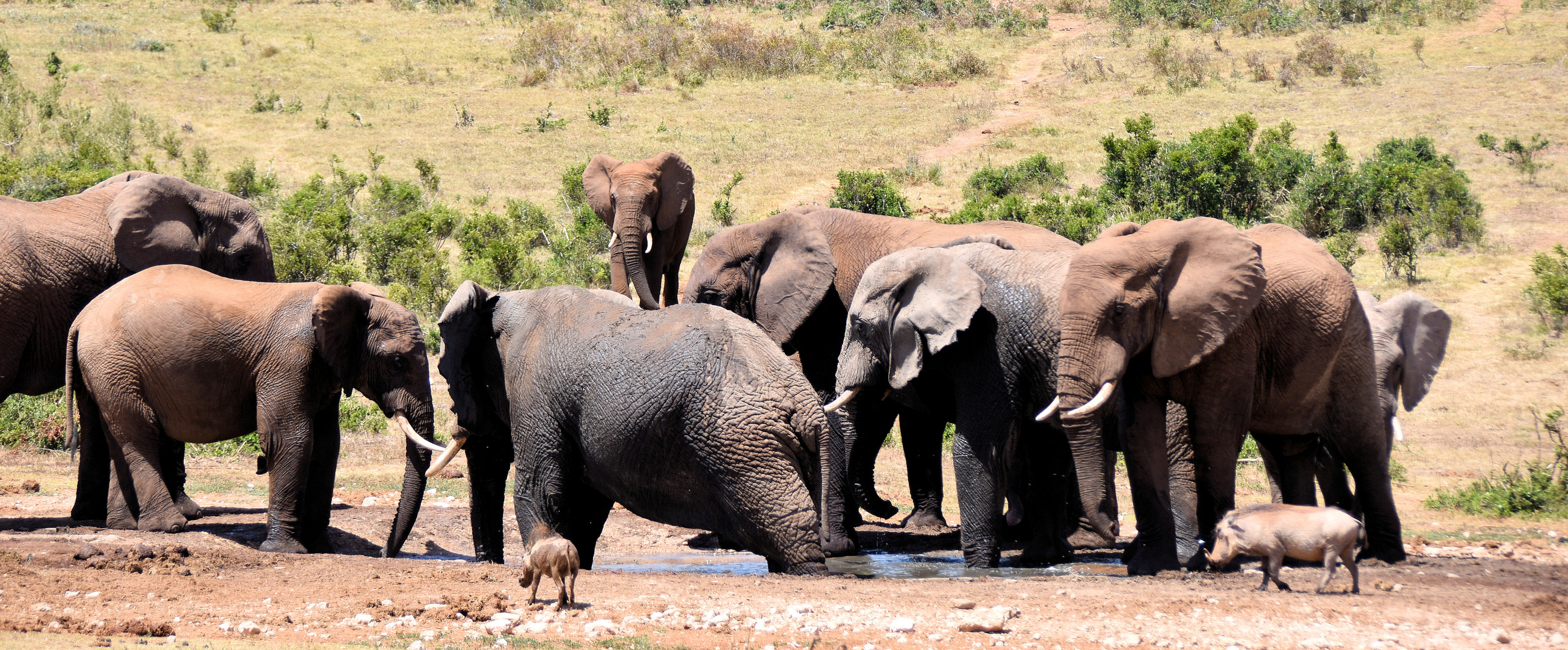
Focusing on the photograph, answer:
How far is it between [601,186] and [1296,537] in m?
8.46

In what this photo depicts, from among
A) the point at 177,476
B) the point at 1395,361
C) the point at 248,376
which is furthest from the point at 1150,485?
the point at 177,476

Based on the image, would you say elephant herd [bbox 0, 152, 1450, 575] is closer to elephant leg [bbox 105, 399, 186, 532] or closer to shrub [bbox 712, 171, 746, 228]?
elephant leg [bbox 105, 399, 186, 532]

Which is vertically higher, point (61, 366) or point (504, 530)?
point (61, 366)

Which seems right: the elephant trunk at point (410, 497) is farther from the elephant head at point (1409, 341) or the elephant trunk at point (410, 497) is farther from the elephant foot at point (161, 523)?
the elephant head at point (1409, 341)

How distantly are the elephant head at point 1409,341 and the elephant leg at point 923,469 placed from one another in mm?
3503

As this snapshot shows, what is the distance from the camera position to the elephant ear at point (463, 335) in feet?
Answer: 28.2

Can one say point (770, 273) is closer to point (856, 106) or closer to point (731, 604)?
point (731, 604)

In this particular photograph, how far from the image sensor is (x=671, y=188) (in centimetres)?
1382

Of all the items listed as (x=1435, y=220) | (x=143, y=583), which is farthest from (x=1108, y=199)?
(x=143, y=583)

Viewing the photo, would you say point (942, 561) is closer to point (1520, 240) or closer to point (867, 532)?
point (867, 532)

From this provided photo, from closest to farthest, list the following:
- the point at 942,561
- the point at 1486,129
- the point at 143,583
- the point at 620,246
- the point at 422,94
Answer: the point at 143,583, the point at 942,561, the point at 620,246, the point at 1486,129, the point at 422,94

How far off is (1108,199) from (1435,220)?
17.3 ft

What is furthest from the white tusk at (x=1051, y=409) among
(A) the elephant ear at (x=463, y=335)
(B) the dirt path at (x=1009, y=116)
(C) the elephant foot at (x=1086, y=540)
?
(B) the dirt path at (x=1009, y=116)

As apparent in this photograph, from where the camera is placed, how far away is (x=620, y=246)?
44.0 ft
